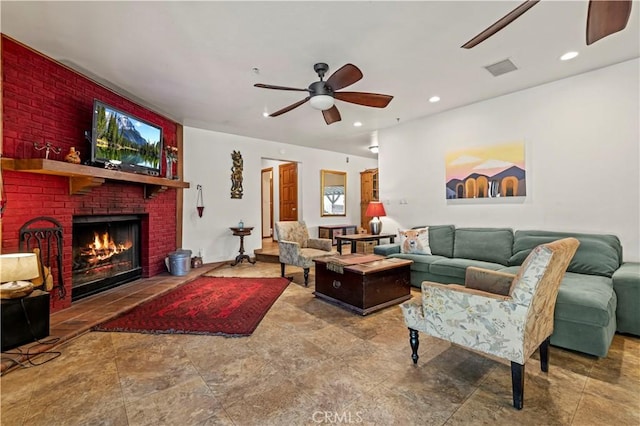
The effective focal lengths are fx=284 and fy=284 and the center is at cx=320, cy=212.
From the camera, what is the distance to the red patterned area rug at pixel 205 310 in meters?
2.76

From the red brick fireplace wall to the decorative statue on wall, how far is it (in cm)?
221

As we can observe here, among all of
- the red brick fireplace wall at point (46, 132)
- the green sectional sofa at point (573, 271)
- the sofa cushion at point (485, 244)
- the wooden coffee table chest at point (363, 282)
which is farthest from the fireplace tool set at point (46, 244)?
the sofa cushion at point (485, 244)

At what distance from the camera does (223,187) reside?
5.88 metres

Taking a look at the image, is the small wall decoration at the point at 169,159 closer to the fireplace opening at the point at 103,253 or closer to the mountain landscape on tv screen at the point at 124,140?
the mountain landscape on tv screen at the point at 124,140

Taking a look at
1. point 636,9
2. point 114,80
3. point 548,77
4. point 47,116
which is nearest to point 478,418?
point 636,9

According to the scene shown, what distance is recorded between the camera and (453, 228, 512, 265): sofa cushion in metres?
3.67

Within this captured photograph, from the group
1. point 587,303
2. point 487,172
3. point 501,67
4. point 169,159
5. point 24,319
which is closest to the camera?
point 587,303

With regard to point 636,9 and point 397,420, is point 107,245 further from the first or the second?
point 636,9

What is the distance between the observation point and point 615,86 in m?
3.21

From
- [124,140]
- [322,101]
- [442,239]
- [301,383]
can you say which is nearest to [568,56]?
[442,239]

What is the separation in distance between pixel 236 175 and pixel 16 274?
4.08m

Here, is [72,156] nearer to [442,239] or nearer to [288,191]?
[442,239]

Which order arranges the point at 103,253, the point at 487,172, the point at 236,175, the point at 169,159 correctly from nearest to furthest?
the point at 103,253
the point at 487,172
the point at 169,159
the point at 236,175

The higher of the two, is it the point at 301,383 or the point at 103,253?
the point at 103,253
